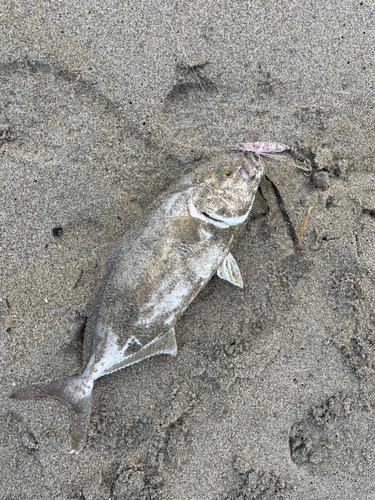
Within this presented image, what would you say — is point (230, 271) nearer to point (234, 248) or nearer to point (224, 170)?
point (234, 248)

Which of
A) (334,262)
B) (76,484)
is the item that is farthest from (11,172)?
(334,262)

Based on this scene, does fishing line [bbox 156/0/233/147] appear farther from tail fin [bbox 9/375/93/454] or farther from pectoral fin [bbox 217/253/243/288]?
tail fin [bbox 9/375/93/454]

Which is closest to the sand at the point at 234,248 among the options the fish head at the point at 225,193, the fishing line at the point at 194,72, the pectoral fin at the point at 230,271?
the fishing line at the point at 194,72

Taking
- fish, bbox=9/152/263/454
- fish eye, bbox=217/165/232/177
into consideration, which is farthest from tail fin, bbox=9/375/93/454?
fish eye, bbox=217/165/232/177

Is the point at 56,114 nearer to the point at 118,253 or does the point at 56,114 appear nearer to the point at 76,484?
the point at 118,253

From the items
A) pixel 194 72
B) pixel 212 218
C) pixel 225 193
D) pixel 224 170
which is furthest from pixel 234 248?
pixel 194 72

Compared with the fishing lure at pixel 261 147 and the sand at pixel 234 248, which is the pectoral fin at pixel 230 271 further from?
the fishing lure at pixel 261 147
